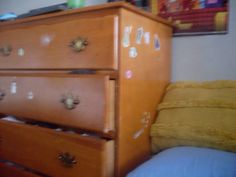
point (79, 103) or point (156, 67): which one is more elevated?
point (156, 67)

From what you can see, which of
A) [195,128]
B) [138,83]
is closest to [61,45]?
Answer: [138,83]

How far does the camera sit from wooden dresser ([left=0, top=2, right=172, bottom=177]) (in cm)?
85

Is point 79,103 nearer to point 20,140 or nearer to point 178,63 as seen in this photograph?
point 20,140

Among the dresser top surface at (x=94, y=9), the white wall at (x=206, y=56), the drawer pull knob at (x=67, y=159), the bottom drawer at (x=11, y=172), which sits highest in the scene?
the dresser top surface at (x=94, y=9)

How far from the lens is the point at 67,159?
0.93m

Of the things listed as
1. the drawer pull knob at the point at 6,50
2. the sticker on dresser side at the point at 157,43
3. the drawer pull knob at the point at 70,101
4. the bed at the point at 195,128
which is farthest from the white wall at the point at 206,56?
the drawer pull knob at the point at 6,50

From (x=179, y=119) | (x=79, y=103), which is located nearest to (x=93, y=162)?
(x=79, y=103)

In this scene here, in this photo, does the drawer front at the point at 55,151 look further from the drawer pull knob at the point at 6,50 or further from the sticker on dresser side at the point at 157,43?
the sticker on dresser side at the point at 157,43

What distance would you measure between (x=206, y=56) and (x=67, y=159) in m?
0.75

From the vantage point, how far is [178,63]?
4.13ft

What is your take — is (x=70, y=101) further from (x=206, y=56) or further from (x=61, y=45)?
(x=206, y=56)

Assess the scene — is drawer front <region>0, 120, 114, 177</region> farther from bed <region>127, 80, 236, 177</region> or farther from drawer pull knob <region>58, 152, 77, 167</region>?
bed <region>127, 80, 236, 177</region>

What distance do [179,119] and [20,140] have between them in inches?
25.4

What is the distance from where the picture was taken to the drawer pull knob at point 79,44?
0.90 m
